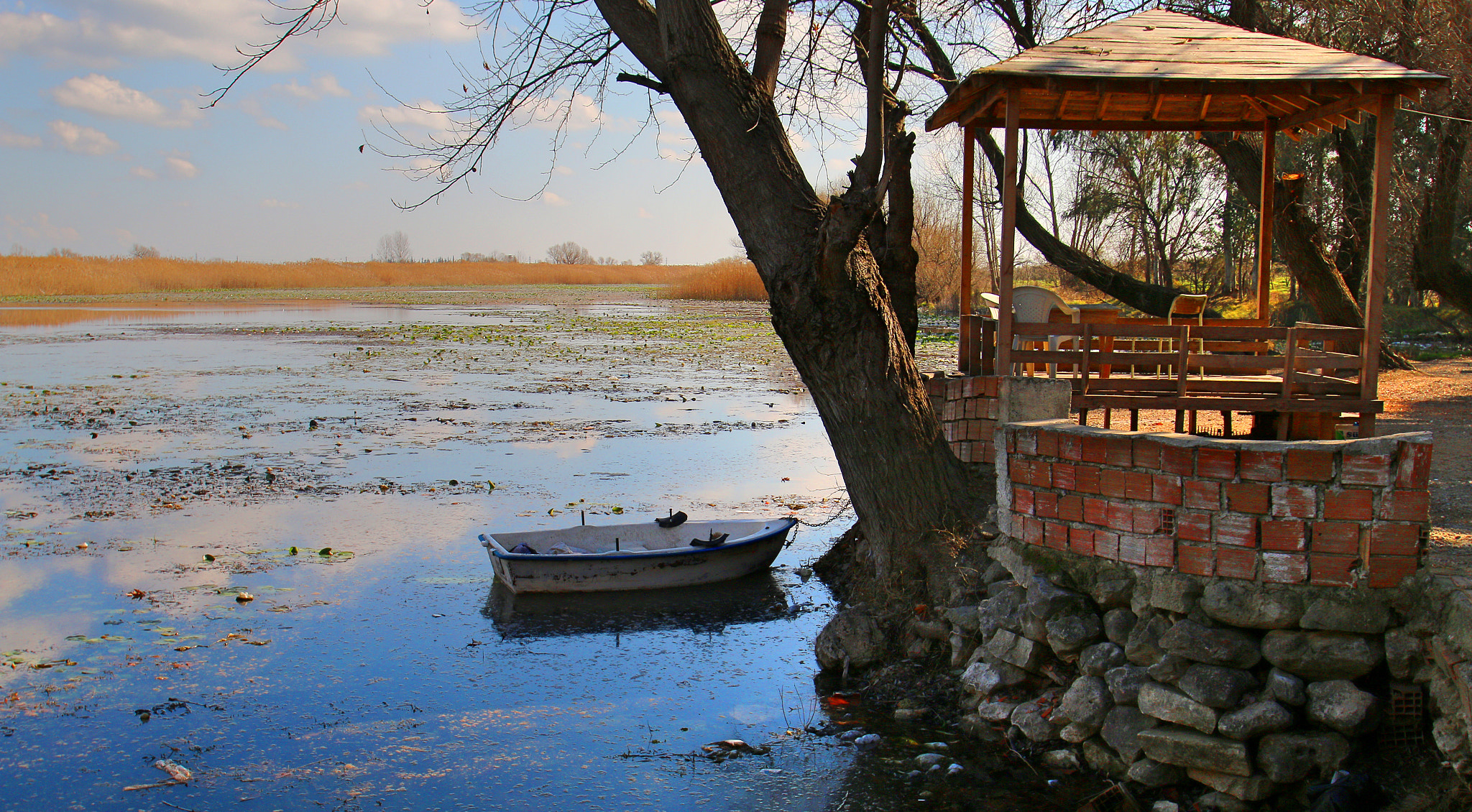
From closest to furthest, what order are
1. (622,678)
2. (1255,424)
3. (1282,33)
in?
(622,678), (1255,424), (1282,33)

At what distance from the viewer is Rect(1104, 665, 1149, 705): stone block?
Result: 4.78 m

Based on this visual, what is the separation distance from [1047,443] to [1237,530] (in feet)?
3.51

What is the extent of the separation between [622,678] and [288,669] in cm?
218

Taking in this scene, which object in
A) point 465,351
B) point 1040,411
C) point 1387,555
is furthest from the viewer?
point 465,351

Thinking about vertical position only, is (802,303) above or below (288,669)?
above

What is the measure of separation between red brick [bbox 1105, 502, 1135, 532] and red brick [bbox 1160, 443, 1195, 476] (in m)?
0.29

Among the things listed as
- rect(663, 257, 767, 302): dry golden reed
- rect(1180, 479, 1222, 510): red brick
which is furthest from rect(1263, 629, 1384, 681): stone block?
rect(663, 257, 767, 302): dry golden reed

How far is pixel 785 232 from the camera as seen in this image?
670 centimetres

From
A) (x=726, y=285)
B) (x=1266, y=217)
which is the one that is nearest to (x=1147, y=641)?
(x=1266, y=217)

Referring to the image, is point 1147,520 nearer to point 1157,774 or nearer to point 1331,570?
point 1331,570

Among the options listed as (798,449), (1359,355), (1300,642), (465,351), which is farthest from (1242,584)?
→ (465,351)

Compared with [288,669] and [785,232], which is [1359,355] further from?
[288,669]

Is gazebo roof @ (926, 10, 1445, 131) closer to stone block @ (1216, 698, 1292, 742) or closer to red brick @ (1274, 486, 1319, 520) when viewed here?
red brick @ (1274, 486, 1319, 520)

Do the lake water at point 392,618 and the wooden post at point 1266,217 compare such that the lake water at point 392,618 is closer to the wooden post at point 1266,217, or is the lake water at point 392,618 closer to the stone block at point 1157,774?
the stone block at point 1157,774
